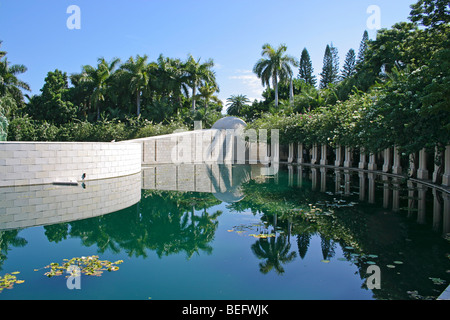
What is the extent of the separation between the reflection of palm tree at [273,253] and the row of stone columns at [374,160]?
10040mm

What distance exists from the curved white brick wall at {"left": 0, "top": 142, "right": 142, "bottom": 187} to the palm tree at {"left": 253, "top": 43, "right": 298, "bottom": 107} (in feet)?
87.3

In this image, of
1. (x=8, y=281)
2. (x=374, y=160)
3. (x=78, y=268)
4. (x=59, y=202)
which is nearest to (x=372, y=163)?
(x=374, y=160)

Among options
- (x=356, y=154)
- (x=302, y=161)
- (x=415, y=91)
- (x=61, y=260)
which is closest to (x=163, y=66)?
(x=302, y=161)

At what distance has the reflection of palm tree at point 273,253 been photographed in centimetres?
525

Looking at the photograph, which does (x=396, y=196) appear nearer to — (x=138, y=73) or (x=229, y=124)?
(x=229, y=124)

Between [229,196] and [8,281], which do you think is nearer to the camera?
[8,281]

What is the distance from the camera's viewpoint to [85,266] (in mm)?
5191

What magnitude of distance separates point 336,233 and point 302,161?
23.0m

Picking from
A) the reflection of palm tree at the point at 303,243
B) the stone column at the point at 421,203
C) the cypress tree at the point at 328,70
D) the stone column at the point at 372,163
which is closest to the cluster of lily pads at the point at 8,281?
the reflection of palm tree at the point at 303,243

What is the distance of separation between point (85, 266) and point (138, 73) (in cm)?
3566

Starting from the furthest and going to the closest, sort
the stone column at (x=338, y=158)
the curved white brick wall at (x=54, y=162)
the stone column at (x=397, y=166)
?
the stone column at (x=338, y=158) → the stone column at (x=397, y=166) → the curved white brick wall at (x=54, y=162)

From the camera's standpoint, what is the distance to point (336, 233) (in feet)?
23.0

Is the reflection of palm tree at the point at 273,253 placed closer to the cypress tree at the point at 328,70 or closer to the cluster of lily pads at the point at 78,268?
the cluster of lily pads at the point at 78,268

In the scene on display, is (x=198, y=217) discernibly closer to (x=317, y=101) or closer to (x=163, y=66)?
(x=317, y=101)
